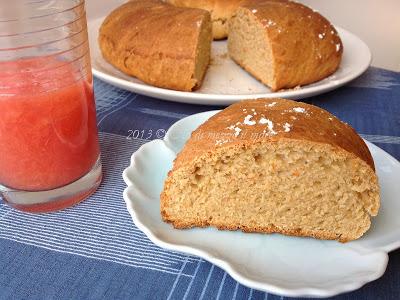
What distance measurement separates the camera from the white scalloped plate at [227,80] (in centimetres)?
179

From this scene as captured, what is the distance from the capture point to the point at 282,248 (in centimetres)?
108

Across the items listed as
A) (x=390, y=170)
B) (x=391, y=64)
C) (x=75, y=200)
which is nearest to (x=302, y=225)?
(x=390, y=170)

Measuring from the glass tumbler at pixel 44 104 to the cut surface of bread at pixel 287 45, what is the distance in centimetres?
102

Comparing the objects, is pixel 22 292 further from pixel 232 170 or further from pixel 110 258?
pixel 232 170

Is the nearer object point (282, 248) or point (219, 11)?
point (282, 248)

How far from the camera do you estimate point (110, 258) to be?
1096 mm

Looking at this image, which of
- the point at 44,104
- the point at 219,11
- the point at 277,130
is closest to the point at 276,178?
the point at 277,130

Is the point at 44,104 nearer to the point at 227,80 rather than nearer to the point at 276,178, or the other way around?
the point at 276,178

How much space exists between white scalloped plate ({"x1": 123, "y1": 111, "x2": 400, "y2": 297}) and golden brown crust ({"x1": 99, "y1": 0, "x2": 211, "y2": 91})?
797mm

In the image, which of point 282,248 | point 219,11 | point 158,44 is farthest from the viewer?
point 219,11

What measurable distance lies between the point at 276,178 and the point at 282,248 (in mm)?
165

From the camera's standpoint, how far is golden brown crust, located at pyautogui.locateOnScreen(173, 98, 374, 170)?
1075 millimetres

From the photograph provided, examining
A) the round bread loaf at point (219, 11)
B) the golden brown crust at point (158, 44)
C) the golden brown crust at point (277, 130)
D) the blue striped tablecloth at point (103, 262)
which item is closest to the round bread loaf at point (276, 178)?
the golden brown crust at point (277, 130)

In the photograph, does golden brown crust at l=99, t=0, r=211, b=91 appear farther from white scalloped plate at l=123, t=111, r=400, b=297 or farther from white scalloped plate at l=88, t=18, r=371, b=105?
white scalloped plate at l=123, t=111, r=400, b=297
